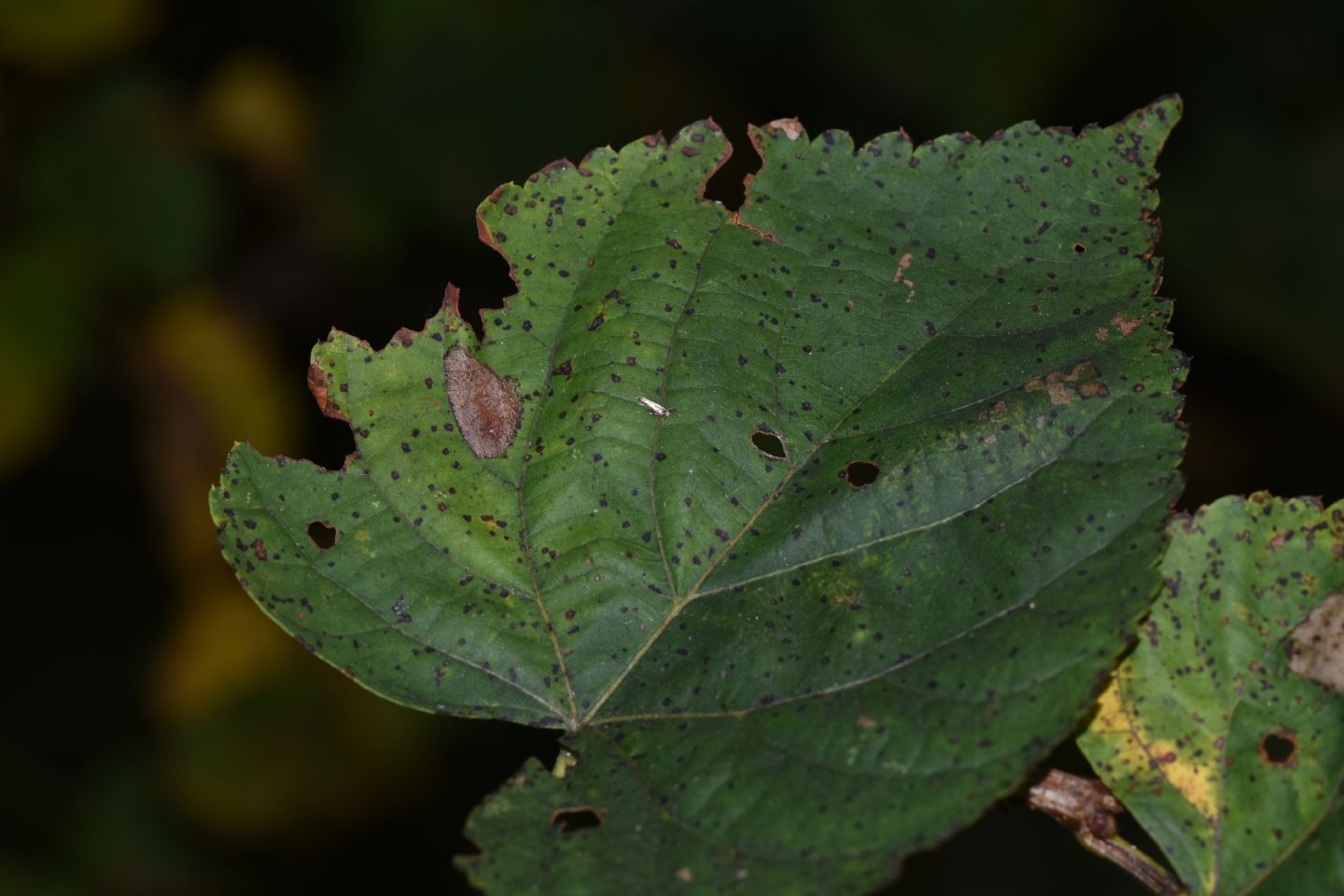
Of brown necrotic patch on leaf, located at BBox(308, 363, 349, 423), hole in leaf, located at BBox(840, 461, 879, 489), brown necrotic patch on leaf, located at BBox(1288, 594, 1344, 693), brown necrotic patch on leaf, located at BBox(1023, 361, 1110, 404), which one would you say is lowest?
brown necrotic patch on leaf, located at BBox(1288, 594, 1344, 693)

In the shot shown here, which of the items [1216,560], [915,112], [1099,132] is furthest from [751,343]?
[915,112]

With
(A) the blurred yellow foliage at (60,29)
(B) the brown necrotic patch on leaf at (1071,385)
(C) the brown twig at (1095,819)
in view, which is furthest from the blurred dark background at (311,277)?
(C) the brown twig at (1095,819)

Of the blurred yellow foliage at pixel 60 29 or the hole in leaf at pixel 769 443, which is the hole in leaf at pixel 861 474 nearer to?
the hole in leaf at pixel 769 443

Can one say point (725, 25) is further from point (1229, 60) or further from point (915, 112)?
point (1229, 60)

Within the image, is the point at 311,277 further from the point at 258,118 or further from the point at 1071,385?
the point at 1071,385

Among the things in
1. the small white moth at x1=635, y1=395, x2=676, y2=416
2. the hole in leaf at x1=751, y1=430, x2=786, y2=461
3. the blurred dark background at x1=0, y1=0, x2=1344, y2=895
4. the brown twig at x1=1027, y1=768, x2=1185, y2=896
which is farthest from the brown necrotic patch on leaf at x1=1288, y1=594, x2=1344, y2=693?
the blurred dark background at x1=0, y1=0, x2=1344, y2=895

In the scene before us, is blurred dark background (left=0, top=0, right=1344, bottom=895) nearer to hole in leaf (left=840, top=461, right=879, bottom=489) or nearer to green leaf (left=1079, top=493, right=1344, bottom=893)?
hole in leaf (left=840, top=461, right=879, bottom=489)

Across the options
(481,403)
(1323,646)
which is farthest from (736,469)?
(1323,646)
